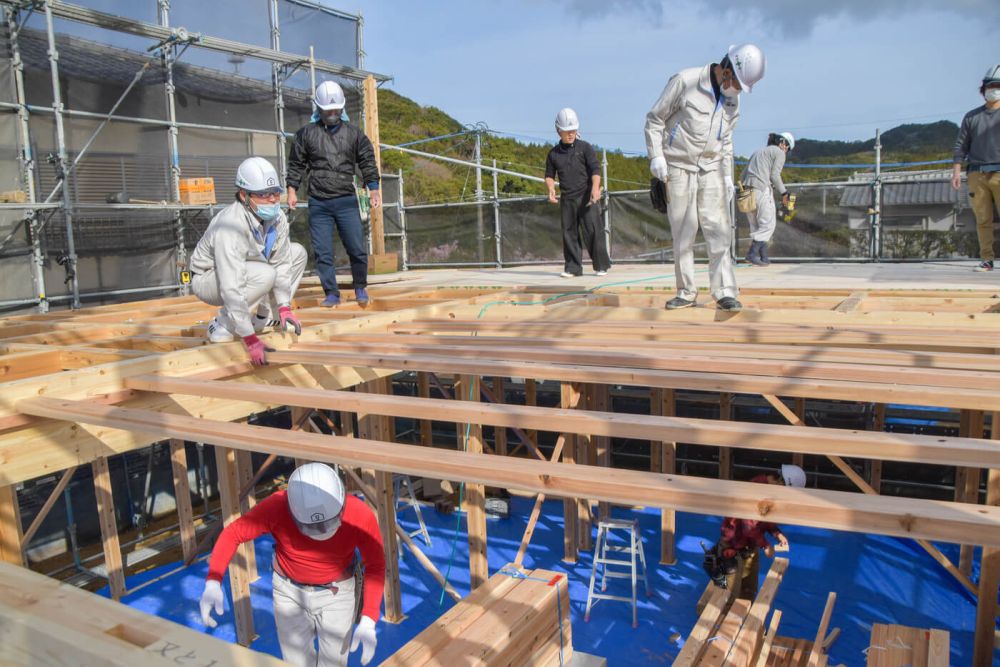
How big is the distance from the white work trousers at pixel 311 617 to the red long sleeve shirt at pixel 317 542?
0.08m

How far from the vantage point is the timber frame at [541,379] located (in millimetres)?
2338

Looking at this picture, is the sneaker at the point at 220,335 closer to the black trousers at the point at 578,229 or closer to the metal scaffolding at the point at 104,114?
the black trousers at the point at 578,229

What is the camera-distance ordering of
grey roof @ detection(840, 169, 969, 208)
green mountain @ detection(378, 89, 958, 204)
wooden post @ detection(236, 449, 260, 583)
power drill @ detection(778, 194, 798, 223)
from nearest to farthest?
wooden post @ detection(236, 449, 260, 583)
grey roof @ detection(840, 169, 969, 208)
power drill @ detection(778, 194, 798, 223)
green mountain @ detection(378, 89, 958, 204)

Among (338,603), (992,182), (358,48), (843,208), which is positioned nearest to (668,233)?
(843,208)

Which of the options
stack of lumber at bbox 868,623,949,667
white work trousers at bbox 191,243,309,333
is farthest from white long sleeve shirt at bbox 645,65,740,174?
stack of lumber at bbox 868,623,949,667

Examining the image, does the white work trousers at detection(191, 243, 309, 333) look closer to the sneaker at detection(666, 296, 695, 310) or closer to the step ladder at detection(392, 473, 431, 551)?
the sneaker at detection(666, 296, 695, 310)

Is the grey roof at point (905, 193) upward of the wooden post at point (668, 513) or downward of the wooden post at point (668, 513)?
upward

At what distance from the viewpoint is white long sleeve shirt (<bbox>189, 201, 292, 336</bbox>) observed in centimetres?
452

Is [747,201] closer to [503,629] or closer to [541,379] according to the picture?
[541,379]

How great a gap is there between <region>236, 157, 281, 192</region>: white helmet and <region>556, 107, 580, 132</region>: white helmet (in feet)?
16.9

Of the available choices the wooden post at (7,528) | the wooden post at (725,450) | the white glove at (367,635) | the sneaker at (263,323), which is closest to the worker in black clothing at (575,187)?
the wooden post at (725,450)

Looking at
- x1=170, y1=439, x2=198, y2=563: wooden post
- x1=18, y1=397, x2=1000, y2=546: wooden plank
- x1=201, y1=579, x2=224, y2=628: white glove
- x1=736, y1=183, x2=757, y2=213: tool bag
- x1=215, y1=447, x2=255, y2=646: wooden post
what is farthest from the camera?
x1=736, y1=183, x2=757, y2=213: tool bag

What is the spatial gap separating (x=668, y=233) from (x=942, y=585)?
7642mm

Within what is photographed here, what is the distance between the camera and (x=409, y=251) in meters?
Result: 16.3
